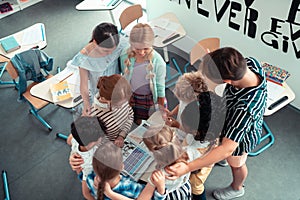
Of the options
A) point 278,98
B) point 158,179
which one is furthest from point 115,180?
point 278,98

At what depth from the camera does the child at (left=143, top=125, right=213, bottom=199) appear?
165cm

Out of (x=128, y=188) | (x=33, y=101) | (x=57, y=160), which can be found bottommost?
(x=57, y=160)

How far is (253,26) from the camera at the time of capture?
2.97 m

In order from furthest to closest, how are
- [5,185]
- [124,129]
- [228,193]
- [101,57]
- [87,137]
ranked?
[5,185]
[228,193]
[101,57]
[124,129]
[87,137]

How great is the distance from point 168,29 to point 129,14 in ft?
1.78

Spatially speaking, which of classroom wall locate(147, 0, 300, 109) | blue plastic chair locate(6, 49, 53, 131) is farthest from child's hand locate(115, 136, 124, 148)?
blue plastic chair locate(6, 49, 53, 131)

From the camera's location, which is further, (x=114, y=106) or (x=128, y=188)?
(x=114, y=106)

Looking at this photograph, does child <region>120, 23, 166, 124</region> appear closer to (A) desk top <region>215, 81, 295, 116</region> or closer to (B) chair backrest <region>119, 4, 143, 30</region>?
(A) desk top <region>215, 81, 295, 116</region>

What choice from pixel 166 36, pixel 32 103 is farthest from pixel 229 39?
pixel 32 103

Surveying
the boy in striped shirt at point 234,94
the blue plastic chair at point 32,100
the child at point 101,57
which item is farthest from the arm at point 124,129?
the blue plastic chair at point 32,100

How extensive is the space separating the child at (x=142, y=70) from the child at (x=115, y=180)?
0.44 meters

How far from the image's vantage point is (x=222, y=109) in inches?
66.9

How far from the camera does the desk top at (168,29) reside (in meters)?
3.01

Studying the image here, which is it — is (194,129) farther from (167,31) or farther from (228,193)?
(167,31)
